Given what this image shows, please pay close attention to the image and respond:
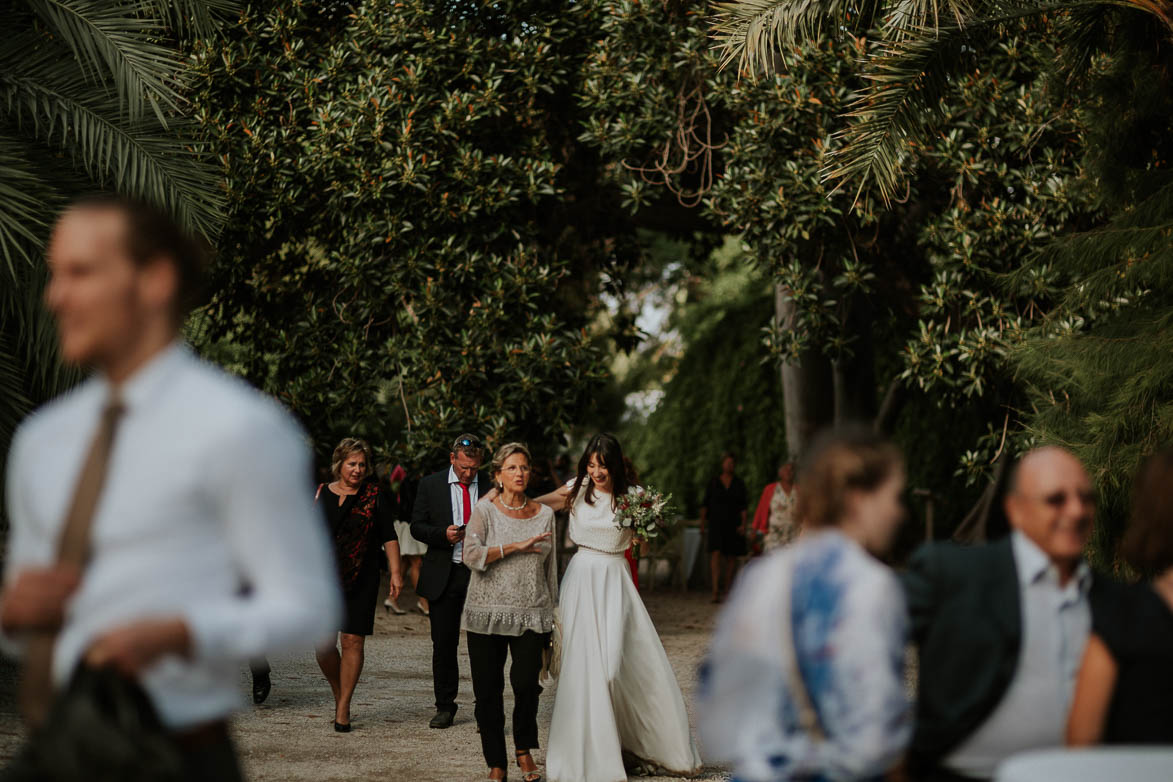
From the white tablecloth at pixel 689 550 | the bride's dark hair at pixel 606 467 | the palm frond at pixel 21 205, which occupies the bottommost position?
the white tablecloth at pixel 689 550

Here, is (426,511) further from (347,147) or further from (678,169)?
(678,169)

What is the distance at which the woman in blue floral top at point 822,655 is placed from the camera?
2.49m

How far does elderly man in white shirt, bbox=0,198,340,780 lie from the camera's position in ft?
6.97

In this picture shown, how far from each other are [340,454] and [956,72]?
568cm

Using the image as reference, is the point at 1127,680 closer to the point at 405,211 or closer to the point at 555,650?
the point at 555,650

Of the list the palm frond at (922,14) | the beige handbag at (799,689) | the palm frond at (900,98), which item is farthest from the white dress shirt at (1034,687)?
the palm frond at (900,98)

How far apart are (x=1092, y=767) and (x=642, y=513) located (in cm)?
524

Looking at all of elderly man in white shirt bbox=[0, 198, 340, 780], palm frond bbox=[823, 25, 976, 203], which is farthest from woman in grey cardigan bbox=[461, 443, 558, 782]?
elderly man in white shirt bbox=[0, 198, 340, 780]

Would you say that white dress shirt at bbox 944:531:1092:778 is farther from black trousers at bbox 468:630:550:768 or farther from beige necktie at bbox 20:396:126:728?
black trousers at bbox 468:630:550:768

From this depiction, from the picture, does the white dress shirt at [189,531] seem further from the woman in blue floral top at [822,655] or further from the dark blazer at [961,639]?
the dark blazer at [961,639]

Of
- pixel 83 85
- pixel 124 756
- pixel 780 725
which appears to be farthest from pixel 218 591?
pixel 83 85

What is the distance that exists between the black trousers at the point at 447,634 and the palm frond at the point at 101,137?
10.5 ft

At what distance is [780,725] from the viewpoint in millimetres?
2578

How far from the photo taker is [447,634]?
934 cm
